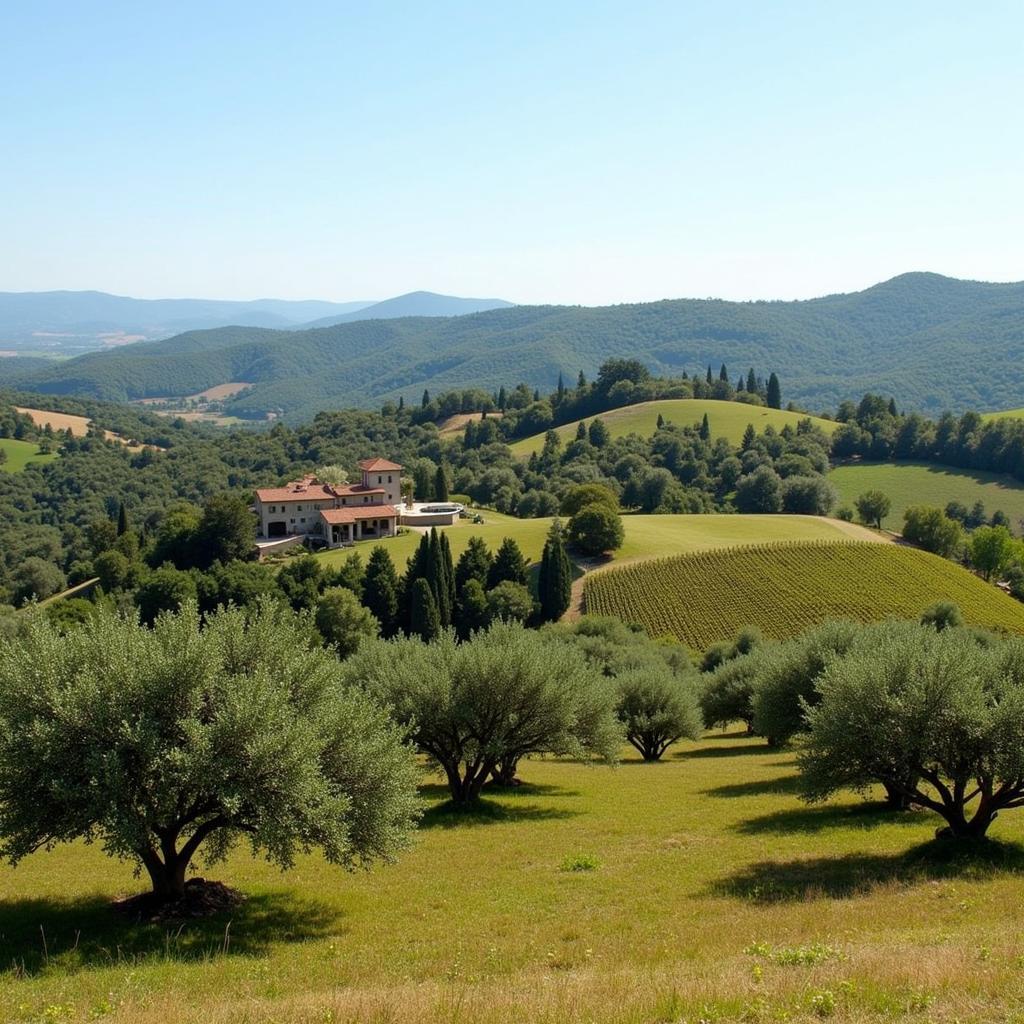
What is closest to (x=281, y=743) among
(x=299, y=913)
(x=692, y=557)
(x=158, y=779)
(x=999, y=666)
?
(x=158, y=779)

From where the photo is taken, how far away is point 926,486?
16062 centimetres

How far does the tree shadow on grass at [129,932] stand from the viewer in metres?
16.6

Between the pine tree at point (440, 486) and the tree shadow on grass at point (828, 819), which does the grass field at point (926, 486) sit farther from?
the tree shadow on grass at point (828, 819)

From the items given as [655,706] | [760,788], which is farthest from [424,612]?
[760,788]

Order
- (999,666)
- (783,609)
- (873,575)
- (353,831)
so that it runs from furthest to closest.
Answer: (873,575)
(783,609)
(999,666)
(353,831)

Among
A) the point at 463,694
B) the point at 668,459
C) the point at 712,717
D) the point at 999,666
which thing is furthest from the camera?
the point at 668,459

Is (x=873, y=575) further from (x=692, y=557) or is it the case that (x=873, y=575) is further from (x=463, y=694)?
(x=463, y=694)

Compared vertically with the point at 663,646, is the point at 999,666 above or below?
above

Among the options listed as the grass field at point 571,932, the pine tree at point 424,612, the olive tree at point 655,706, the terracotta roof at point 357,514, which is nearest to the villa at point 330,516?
the terracotta roof at point 357,514

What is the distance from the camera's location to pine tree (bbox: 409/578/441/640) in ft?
279

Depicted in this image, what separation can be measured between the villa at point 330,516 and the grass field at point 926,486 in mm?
78637

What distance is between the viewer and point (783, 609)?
8638 cm

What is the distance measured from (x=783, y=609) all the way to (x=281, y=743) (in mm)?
75558

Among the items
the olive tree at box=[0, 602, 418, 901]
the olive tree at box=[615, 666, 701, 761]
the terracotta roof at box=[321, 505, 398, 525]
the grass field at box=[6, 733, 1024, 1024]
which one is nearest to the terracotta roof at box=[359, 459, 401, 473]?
the terracotta roof at box=[321, 505, 398, 525]
